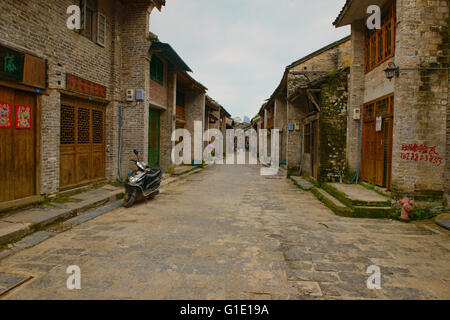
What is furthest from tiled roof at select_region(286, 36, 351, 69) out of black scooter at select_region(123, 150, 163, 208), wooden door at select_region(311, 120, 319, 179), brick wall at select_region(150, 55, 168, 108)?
black scooter at select_region(123, 150, 163, 208)

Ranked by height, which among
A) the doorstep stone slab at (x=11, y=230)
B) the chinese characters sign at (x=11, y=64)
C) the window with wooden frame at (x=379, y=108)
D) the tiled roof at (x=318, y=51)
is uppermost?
the tiled roof at (x=318, y=51)

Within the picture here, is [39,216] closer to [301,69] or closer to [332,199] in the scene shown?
[332,199]

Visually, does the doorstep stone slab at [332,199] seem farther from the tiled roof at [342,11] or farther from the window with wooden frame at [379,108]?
the tiled roof at [342,11]

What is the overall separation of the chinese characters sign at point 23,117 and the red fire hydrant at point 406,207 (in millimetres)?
8460

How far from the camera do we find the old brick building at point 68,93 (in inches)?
241

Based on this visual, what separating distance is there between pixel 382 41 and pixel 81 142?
928 centimetres

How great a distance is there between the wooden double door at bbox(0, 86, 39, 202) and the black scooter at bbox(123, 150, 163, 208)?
2.07 m

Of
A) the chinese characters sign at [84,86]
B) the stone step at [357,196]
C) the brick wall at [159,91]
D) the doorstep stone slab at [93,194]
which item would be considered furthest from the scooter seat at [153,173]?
the stone step at [357,196]

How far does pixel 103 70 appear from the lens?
31.7 feet

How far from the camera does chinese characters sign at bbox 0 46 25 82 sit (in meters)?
5.71

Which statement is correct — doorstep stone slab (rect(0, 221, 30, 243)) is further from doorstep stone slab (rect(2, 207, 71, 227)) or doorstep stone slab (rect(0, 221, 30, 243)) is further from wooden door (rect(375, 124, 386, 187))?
wooden door (rect(375, 124, 386, 187))

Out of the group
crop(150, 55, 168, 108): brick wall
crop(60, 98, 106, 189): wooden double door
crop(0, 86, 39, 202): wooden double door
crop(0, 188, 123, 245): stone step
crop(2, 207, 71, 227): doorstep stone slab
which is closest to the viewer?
crop(0, 188, 123, 245): stone step

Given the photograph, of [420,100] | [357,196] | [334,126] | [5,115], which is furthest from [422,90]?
[5,115]

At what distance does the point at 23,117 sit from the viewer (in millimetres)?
6418
